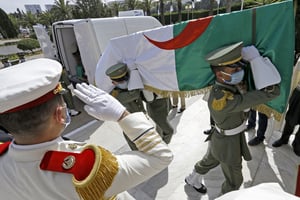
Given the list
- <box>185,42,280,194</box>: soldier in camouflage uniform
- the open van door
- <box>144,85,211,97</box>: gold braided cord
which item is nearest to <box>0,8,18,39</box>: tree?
the open van door


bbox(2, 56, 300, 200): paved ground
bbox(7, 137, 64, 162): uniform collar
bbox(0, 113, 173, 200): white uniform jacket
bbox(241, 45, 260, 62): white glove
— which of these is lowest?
bbox(2, 56, 300, 200): paved ground

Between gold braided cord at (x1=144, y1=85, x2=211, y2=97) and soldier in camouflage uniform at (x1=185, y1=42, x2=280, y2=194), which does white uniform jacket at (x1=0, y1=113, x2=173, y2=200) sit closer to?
soldier in camouflage uniform at (x1=185, y1=42, x2=280, y2=194)

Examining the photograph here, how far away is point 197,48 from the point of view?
223 cm

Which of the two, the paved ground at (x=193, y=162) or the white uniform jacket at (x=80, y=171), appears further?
the paved ground at (x=193, y=162)

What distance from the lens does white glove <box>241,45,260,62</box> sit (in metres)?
1.85

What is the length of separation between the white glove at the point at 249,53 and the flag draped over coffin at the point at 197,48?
82 millimetres

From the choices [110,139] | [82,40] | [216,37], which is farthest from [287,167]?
[82,40]

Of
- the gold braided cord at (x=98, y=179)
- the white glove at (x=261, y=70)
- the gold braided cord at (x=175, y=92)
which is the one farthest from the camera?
the gold braided cord at (x=175, y=92)

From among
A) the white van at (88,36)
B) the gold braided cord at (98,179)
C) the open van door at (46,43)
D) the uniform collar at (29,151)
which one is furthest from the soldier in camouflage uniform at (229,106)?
the open van door at (46,43)

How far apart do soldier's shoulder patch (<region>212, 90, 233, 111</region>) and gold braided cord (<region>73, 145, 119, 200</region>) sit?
1.17 metres

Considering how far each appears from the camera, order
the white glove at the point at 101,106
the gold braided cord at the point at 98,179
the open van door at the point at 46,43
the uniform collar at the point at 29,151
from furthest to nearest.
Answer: the open van door at the point at 46,43 < the white glove at the point at 101,106 < the uniform collar at the point at 29,151 < the gold braided cord at the point at 98,179

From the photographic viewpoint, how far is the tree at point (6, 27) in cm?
2595

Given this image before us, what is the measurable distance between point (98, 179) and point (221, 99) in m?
1.27

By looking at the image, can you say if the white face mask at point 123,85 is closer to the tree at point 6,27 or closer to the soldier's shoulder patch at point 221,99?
the soldier's shoulder patch at point 221,99
